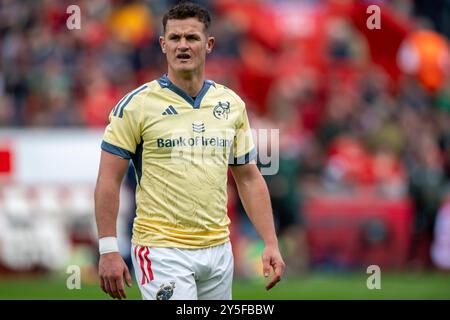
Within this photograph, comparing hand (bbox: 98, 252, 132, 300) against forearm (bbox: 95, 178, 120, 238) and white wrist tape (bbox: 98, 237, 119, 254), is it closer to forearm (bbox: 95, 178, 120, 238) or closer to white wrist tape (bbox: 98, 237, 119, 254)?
white wrist tape (bbox: 98, 237, 119, 254)

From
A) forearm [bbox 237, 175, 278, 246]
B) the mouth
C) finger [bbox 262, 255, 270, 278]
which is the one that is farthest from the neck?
finger [bbox 262, 255, 270, 278]

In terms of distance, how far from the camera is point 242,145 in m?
7.21

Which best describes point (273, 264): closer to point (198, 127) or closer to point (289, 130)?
point (198, 127)

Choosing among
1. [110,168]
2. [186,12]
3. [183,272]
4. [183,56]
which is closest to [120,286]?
[183,272]

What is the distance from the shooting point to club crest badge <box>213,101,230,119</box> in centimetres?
700

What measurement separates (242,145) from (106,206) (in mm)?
984

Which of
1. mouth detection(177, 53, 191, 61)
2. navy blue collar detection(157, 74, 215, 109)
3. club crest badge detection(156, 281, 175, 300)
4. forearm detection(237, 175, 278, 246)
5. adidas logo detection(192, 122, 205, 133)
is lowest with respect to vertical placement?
club crest badge detection(156, 281, 175, 300)

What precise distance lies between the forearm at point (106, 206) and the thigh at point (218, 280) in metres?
0.63

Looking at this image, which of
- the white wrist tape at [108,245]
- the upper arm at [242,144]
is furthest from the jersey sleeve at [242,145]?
the white wrist tape at [108,245]

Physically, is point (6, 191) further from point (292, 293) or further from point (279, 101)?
point (279, 101)

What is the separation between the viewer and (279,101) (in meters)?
18.9

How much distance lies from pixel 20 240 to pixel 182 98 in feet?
27.1

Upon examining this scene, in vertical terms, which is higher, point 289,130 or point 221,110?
point 221,110

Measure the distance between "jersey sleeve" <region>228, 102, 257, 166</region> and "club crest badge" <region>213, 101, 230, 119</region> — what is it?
0.40ft
